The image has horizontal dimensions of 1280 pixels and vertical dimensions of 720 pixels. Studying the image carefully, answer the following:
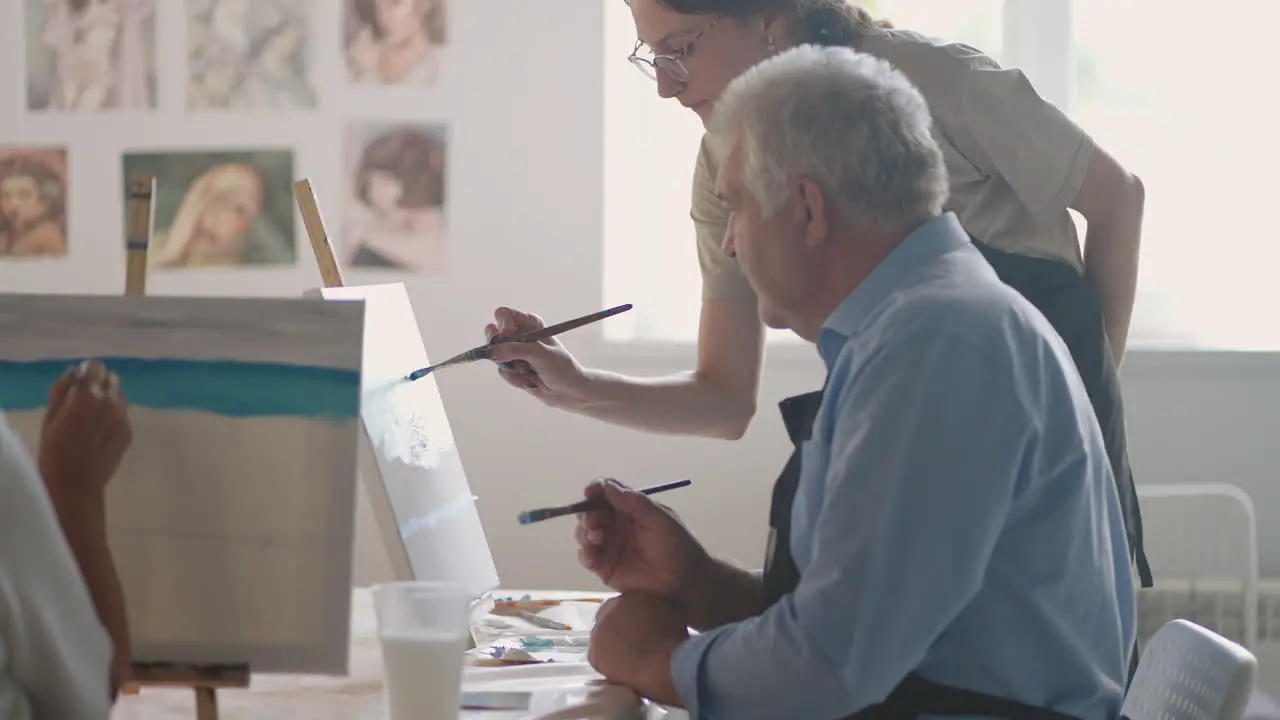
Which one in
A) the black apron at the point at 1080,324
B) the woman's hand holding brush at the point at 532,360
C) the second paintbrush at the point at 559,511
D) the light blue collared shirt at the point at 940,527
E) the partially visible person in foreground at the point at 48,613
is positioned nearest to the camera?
the partially visible person in foreground at the point at 48,613

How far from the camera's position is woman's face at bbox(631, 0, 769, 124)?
1.71 m

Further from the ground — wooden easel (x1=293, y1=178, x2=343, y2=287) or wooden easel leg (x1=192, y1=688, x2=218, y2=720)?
wooden easel (x1=293, y1=178, x2=343, y2=287)

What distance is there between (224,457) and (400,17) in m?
2.03

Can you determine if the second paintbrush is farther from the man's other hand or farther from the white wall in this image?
the white wall

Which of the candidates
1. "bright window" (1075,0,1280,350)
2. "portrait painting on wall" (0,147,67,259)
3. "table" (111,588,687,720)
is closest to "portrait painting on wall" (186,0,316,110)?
"portrait painting on wall" (0,147,67,259)

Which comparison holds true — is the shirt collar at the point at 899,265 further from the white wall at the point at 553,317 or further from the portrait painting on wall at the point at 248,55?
the portrait painting on wall at the point at 248,55

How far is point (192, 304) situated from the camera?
3.90 feet

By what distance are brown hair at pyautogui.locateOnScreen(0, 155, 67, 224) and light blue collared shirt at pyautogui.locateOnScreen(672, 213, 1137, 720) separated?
95.9 inches

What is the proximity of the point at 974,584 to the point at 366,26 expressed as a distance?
234 centimetres

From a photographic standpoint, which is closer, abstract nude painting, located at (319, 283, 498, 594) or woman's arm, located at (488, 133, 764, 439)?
abstract nude painting, located at (319, 283, 498, 594)

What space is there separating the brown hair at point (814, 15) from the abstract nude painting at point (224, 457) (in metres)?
0.73

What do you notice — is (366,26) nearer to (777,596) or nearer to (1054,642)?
(777,596)

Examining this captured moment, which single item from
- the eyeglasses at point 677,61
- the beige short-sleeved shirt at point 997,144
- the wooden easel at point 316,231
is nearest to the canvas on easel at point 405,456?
the wooden easel at point 316,231

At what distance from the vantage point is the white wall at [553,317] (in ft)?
9.77
